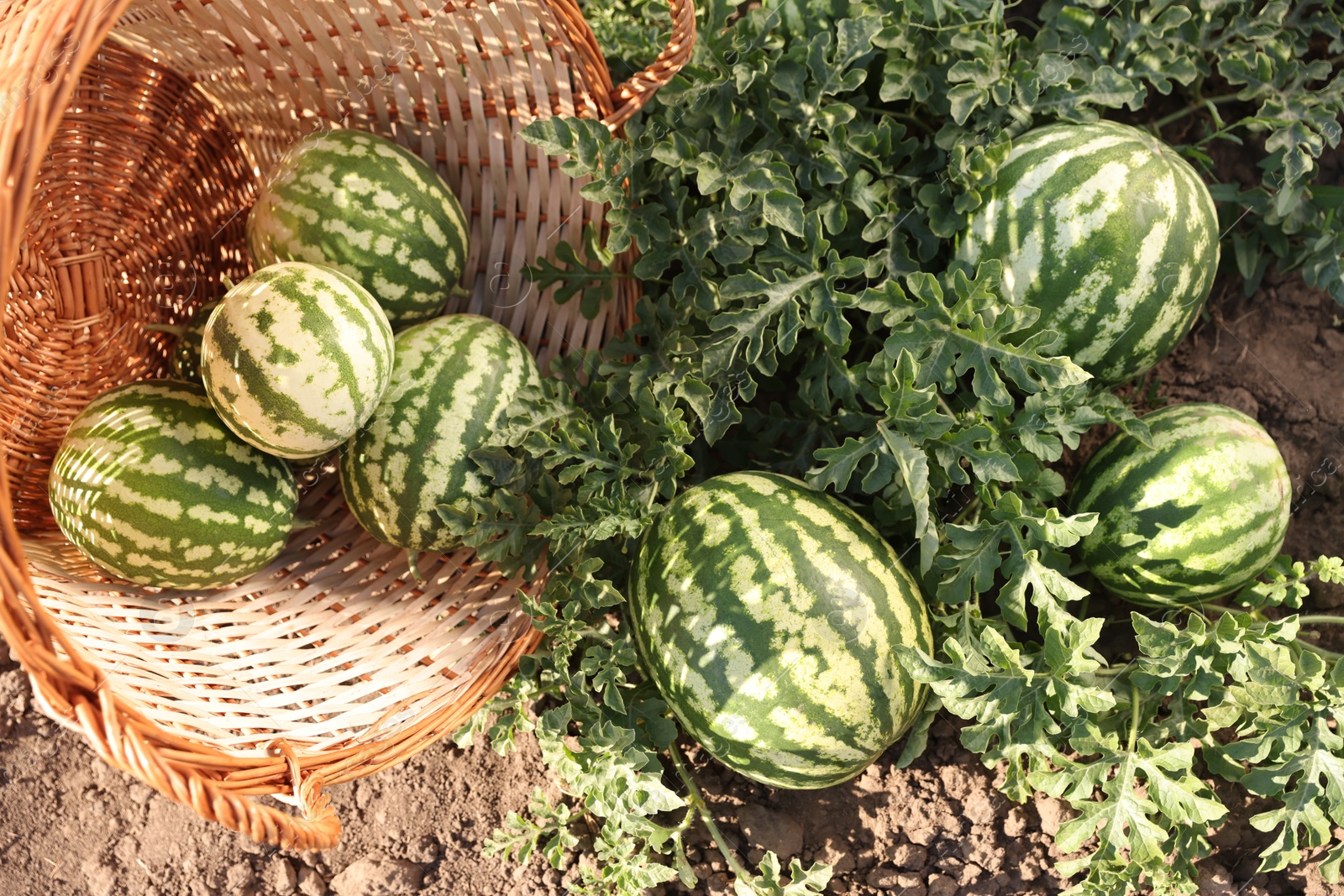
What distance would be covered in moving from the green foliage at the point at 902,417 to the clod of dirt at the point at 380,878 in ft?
1.13

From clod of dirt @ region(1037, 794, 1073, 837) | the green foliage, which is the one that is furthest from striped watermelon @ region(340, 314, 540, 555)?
clod of dirt @ region(1037, 794, 1073, 837)

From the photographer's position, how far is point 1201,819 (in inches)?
84.3

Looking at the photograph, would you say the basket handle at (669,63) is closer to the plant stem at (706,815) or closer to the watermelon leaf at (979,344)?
the watermelon leaf at (979,344)

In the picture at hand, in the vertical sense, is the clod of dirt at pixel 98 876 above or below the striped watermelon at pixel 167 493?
below

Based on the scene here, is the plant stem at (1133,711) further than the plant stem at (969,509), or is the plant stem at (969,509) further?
the plant stem at (969,509)

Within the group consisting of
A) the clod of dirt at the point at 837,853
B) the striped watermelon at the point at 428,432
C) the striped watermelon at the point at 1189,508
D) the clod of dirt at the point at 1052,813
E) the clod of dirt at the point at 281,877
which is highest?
the striped watermelon at the point at 428,432

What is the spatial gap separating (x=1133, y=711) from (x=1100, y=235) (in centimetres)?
116

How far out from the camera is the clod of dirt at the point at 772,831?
2686mm

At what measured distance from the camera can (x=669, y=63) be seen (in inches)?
83.8

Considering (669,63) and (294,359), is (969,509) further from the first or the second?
(294,359)

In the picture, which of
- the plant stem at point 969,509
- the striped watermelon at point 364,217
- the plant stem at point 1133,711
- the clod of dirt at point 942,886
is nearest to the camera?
the plant stem at point 1133,711

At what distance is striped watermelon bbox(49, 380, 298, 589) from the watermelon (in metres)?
0.15

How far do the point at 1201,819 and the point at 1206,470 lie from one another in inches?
32.0

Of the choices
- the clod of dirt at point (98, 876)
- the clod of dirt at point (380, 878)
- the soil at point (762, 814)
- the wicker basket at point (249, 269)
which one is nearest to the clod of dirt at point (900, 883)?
the soil at point (762, 814)
